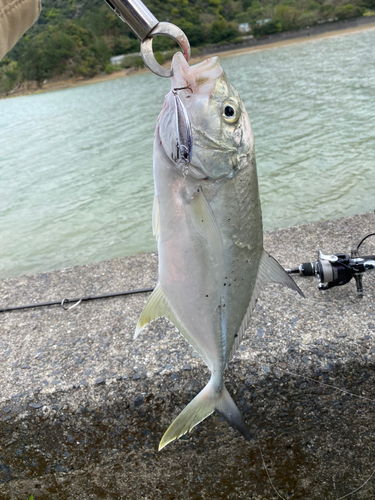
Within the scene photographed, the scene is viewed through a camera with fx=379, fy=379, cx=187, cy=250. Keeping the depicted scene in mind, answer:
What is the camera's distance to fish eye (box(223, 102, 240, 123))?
1226 millimetres

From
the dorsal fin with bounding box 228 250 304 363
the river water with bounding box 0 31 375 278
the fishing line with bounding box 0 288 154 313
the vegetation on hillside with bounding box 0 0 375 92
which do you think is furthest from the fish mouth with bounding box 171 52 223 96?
the vegetation on hillside with bounding box 0 0 375 92

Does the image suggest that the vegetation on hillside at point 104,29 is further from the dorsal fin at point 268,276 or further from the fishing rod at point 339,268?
the dorsal fin at point 268,276

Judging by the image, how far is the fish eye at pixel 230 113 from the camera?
1226mm

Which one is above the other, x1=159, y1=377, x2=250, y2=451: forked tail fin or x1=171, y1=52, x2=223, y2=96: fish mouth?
x1=171, y1=52, x2=223, y2=96: fish mouth

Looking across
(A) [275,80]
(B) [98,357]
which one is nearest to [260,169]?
(B) [98,357]

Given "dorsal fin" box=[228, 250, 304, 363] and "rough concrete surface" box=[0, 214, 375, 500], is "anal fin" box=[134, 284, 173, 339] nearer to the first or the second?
"dorsal fin" box=[228, 250, 304, 363]

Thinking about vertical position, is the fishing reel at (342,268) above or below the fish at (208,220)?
below

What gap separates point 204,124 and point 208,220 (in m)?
0.31

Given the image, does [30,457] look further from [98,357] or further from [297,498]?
[297,498]

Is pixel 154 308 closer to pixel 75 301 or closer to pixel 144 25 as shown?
pixel 144 25

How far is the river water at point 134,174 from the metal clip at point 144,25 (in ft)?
12.8

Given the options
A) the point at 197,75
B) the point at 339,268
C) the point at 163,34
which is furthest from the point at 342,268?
the point at 163,34

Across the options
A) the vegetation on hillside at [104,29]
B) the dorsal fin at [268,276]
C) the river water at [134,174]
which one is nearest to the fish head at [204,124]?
the dorsal fin at [268,276]

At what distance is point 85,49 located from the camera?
62625mm
